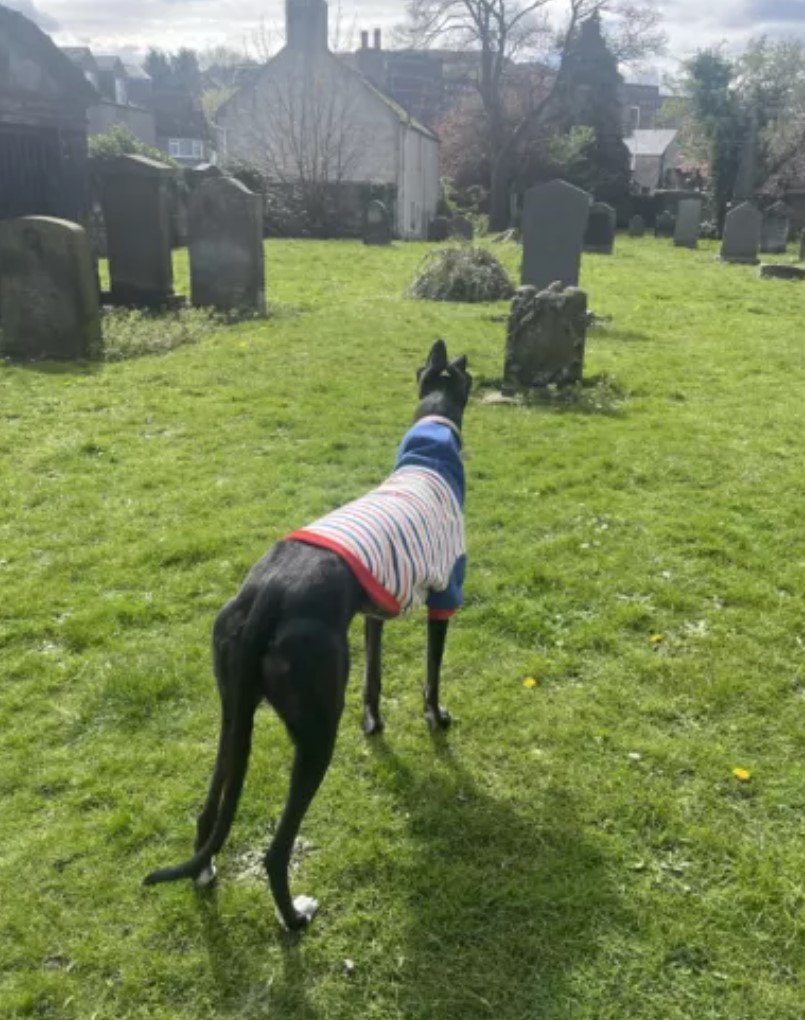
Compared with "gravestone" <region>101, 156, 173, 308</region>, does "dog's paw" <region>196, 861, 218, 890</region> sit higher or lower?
lower

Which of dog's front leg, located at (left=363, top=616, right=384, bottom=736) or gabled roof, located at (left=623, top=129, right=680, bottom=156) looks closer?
dog's front leg, located at (left=363, top=616, right=384, bottom=736)

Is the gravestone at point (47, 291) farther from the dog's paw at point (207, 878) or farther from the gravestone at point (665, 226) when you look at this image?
the gravestone at point (665, 226)

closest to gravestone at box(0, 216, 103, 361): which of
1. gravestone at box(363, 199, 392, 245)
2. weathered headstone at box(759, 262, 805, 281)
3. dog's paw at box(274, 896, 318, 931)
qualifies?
dog's paw at box(274, 896, 318, 931)

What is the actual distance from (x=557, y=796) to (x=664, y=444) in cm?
503

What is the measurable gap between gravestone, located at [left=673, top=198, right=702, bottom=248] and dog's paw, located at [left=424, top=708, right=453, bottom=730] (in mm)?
30624

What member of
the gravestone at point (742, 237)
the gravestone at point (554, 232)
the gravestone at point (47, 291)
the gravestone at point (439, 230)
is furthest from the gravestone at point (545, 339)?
the gravestone at point (439, 230)

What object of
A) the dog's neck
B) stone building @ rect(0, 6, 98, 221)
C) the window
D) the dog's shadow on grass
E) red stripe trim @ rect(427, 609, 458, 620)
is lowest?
the dog's shadow on grass

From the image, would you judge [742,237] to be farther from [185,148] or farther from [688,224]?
[185,148]

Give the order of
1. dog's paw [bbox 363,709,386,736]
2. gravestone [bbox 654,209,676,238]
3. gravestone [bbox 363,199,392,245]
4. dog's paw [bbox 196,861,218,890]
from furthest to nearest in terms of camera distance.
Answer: gravestone [bbox 654,209,676,238]
gravestone [bbox 363,199,392,245]
dog's paw [bbox 363,709,386,736]
dog's paw [bbox 196,861,218,890]

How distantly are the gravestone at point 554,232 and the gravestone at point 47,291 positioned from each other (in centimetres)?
686

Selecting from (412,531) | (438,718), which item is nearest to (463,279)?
(438,718)

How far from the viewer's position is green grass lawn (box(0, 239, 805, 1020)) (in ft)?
Result: 8.91

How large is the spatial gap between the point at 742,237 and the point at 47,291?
68.3 feet

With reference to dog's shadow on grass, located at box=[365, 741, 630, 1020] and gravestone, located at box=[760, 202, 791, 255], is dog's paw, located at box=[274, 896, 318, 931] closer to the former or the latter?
dog's shadow on grass, located at box=[365, 741, 630, 1020]
